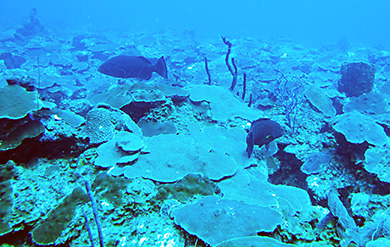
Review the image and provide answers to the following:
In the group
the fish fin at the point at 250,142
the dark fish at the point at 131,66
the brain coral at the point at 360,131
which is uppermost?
the dark fish at the point at 131,66

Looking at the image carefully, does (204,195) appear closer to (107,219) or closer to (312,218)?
(107,219)

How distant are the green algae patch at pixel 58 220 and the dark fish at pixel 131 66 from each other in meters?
2.91

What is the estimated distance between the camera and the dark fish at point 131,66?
430cm

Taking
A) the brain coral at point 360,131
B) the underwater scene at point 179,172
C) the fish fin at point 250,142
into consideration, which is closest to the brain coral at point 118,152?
the underwater scene at point 179,172

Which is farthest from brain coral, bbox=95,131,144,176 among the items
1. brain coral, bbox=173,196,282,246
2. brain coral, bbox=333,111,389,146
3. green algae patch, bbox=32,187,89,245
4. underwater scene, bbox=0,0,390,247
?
brain coral, bbox=333,111,389,146

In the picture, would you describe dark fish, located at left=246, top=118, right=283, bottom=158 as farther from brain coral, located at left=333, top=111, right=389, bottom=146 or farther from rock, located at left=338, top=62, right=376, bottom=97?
rock, located at left=338, top=62, right=376, bottom=97

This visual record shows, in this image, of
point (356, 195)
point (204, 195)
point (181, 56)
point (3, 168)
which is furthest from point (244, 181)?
point (181, 56)

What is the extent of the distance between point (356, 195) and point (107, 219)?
3.30 m

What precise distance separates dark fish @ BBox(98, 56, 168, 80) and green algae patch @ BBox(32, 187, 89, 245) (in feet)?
9.54

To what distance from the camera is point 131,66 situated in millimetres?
4344

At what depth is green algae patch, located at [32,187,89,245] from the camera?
5.63 ft

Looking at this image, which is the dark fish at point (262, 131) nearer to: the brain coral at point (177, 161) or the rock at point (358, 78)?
the brain coral at point (177, 161)

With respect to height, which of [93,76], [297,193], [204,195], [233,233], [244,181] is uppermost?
[233,233]

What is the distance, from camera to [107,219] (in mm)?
1861
